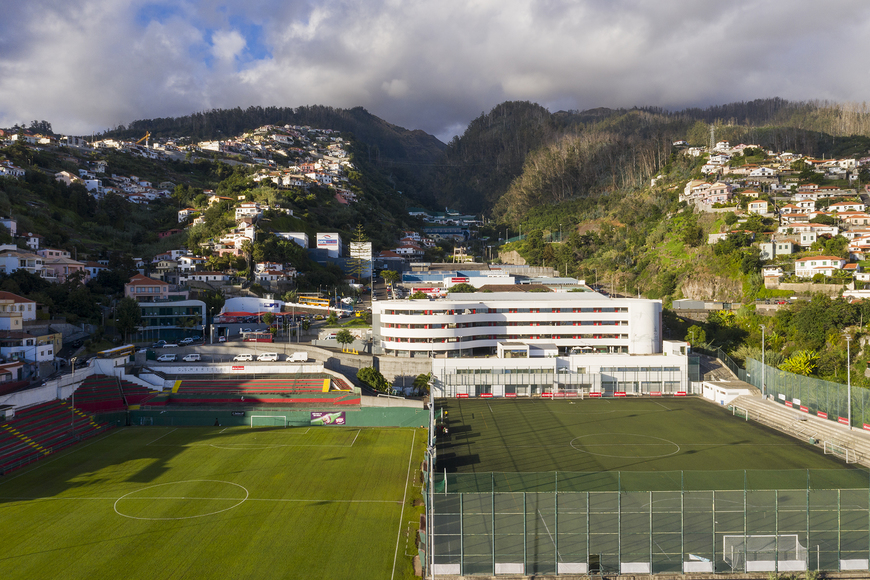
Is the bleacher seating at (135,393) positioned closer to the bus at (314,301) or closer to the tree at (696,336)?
the bus at (314,301)

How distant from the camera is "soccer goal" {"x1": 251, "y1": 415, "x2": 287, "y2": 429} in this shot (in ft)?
136

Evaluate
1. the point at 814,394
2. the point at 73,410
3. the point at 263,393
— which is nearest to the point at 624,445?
the point at 814,394

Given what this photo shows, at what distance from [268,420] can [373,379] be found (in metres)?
9.94

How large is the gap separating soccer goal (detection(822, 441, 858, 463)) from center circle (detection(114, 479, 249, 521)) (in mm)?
31031

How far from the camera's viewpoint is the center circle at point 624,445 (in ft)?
99.7

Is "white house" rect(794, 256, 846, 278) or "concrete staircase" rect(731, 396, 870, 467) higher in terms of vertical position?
"white house" rect(794, 256, 846, 278)

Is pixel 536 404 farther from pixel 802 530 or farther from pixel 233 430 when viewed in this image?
pixel 802 530

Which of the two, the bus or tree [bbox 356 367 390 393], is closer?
tree [bbox 356 367 390 393]

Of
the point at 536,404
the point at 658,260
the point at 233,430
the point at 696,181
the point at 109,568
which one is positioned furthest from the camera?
the point at 696,181

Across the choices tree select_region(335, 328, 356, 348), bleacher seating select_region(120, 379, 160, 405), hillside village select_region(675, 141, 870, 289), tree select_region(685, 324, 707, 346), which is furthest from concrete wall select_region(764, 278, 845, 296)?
bleacher seating select_region(120, 379, 160, 405)

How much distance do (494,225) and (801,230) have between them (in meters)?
109

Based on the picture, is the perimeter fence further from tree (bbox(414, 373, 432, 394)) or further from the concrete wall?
the concrete wall

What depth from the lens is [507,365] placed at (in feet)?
160

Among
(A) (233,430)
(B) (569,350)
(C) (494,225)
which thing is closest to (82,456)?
(A) (233,430)
